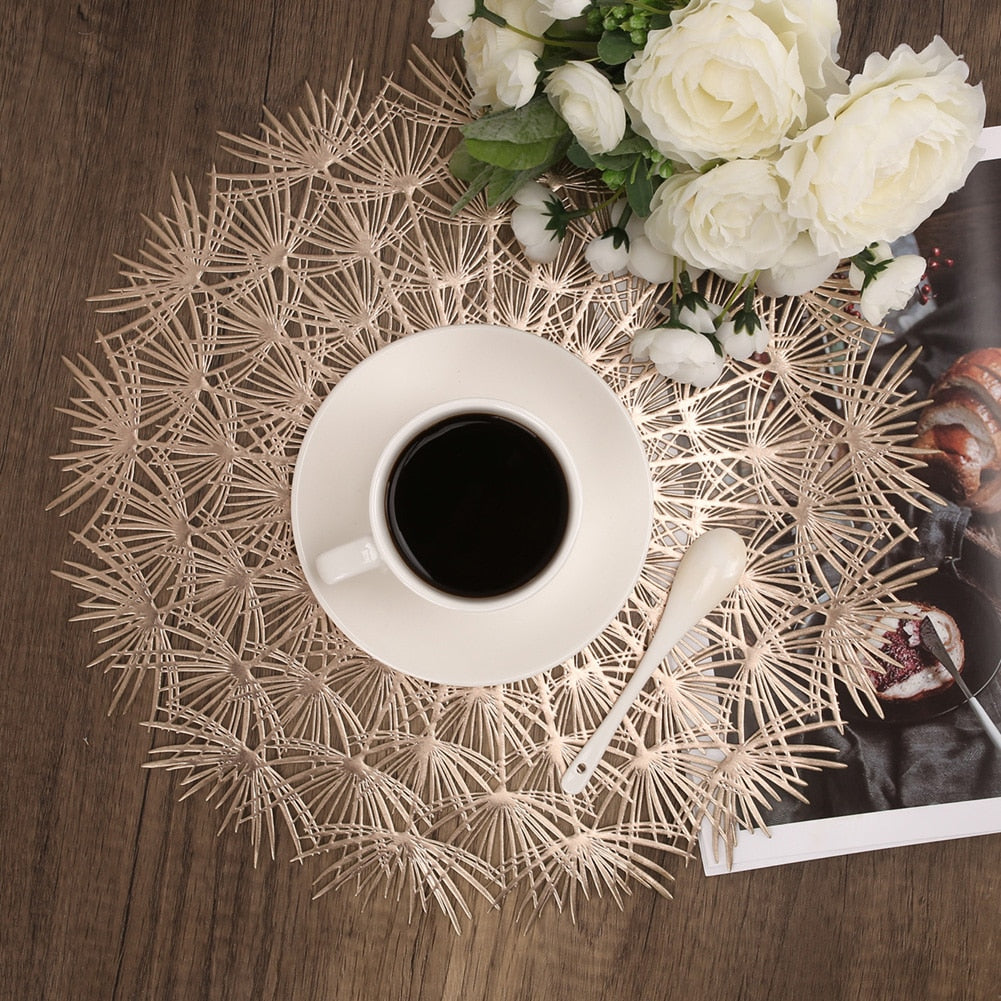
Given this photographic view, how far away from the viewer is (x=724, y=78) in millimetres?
439

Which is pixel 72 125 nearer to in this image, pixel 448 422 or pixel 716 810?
pixel 448 422

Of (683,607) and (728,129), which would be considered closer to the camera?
(728,129)

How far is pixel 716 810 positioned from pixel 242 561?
397mm

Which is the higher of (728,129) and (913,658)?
(728,129)

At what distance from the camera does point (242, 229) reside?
619 millimetres

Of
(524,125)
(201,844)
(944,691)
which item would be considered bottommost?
(201,844)

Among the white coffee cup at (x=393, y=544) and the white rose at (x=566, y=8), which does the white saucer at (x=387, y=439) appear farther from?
the white rose at (x=566, y=8)

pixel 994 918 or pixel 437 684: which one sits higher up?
pixel 437 684

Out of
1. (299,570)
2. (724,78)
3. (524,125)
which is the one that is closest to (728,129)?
(724,78)

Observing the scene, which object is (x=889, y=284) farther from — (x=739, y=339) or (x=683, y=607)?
(x=683, y=607)

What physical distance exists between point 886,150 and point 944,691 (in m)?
0.41

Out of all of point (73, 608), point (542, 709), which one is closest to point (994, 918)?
point (542, 709)

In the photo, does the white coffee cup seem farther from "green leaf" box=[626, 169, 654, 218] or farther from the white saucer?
"green leaf" box=[626, 169, 654, 218]

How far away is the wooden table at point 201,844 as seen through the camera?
63cm
